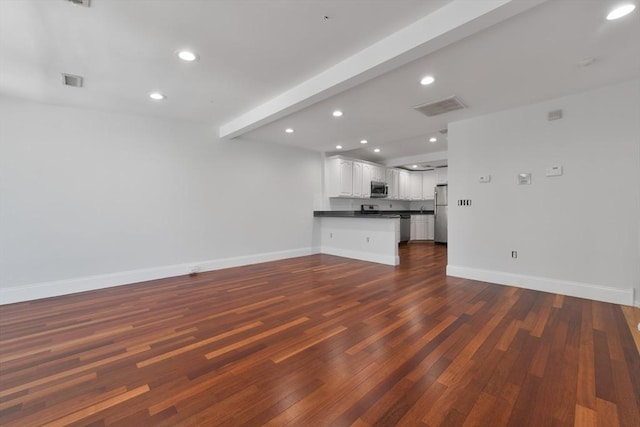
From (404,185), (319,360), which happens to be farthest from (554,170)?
(404,185)

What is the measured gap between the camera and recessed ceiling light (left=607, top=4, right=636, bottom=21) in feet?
6.08

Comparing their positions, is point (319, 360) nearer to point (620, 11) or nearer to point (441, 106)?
point (620, 11)

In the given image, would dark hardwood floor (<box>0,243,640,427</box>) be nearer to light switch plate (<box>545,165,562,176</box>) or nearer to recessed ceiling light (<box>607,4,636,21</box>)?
light switch plate (<box>545,165,562,176</box>)

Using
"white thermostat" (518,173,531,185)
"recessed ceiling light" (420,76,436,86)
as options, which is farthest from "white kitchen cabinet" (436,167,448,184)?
"recessed ceiling light" (420,76,436,86)

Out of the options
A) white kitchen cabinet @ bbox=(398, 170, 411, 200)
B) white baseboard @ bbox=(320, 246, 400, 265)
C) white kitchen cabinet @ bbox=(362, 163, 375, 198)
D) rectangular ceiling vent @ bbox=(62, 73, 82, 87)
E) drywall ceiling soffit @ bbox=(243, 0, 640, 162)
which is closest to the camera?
drywall ceiling soffit @ bbox=(243, 0, 640, 162)

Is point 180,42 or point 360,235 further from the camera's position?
point 360,235

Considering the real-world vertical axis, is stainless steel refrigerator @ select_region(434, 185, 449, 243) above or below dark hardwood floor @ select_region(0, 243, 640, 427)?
above

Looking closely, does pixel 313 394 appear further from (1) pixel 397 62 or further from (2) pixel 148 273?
A: (2) pixel 148 273

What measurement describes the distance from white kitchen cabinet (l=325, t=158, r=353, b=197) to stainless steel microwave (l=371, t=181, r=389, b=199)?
3.07ft

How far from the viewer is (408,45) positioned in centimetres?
212

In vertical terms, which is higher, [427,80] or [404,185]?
[427,80]

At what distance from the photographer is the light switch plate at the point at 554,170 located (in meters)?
3.42

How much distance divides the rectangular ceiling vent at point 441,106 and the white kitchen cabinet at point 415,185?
17.1ft

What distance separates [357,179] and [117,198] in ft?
16.7
